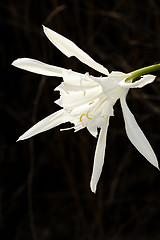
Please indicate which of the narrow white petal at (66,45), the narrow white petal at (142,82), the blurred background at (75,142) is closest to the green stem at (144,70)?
the narrow white petal at (142,82)

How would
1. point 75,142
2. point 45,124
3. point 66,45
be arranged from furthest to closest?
1. point 75,142
2. point 45,124
3. point 66,45

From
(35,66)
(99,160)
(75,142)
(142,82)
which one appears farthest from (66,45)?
(75,142)

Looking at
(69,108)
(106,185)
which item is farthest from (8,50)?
(69,108)

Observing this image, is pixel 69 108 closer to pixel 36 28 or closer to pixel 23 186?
pixel 36 28

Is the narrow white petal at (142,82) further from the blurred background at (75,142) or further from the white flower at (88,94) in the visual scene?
the blurred background at (75,142)

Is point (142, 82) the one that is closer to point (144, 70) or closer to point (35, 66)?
point (144, 70)

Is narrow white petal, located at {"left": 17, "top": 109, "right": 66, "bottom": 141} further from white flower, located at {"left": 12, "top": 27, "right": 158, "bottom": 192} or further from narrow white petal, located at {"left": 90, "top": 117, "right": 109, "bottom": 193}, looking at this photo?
narrow white petal, located at {"left": 90, "top": 117, "right": 109, "bottom": 193}

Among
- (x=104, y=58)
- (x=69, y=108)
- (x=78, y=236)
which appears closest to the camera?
(x=69, y=108)
